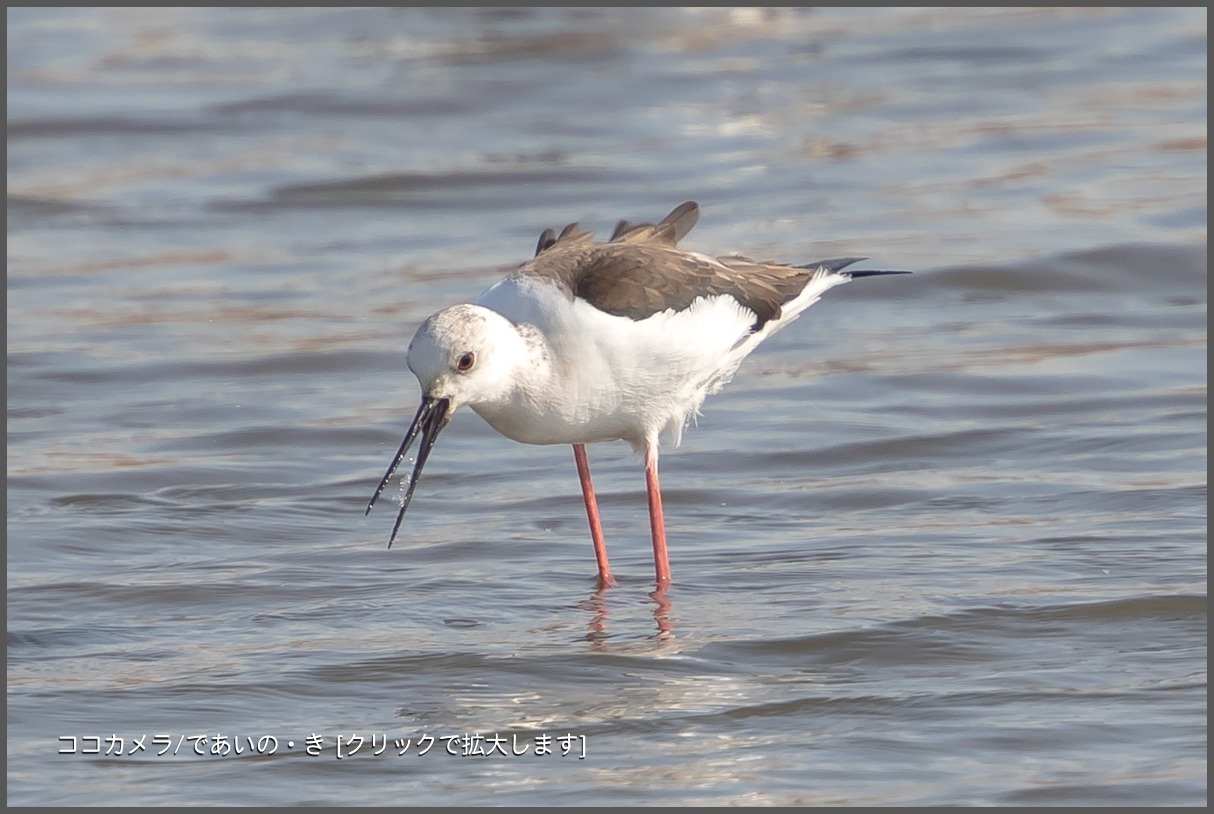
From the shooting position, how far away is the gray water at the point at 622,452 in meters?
5.85

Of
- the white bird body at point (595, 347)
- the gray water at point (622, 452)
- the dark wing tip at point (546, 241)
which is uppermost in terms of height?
the dark wing tip at point (546, 241)

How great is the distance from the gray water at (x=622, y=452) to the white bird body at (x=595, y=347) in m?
0.59

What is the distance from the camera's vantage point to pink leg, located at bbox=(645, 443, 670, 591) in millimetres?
7445

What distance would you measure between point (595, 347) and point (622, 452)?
2457 mm

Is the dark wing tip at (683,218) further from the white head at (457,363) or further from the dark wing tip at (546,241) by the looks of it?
the white head at (457,363)

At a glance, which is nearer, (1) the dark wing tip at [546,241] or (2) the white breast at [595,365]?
(2) the white breast at [595,365]

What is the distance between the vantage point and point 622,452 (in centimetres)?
951

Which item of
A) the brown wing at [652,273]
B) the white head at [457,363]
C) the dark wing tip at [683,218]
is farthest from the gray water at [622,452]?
the dark wing tip at [683,218]

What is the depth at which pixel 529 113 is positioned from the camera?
1709 cm

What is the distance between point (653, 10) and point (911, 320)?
9015 millimetres

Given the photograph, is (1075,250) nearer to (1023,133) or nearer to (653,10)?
(1023,133)

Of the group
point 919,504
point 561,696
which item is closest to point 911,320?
point 919,504

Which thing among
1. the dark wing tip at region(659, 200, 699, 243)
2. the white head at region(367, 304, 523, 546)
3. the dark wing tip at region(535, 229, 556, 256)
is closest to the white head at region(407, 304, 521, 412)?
the white head at region(367, 304, 523, 546)

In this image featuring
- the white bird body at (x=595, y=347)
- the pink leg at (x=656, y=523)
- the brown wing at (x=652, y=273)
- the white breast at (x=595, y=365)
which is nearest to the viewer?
the white bird body at (x=595, y=347)
